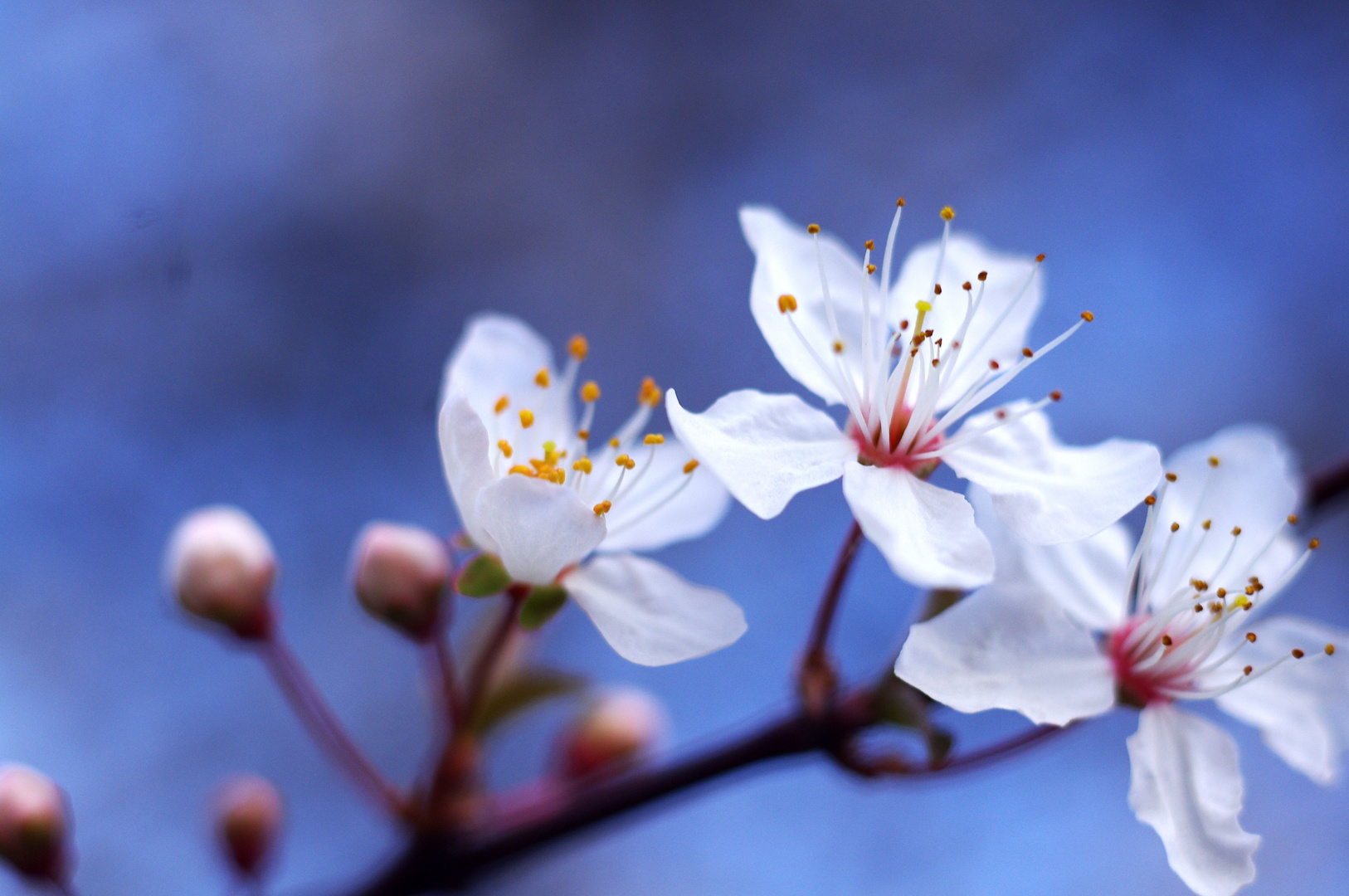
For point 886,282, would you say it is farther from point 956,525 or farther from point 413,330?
point 413,330

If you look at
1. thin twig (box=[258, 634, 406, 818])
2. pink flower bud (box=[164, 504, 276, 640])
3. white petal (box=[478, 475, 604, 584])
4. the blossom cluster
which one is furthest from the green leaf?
white petal (box=[478, 475, 604, 584])

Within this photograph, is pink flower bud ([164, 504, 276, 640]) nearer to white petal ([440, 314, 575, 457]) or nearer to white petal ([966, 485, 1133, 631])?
white petal ([440, 314, 575, 457])

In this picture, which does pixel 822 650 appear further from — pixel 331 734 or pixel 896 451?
pixel 331 734

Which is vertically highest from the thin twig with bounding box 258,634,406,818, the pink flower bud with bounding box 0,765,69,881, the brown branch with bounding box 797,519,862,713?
the brown branch with bounding box 797,519,862,713

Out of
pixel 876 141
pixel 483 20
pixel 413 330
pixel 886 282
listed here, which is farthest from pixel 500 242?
pixel 886 282

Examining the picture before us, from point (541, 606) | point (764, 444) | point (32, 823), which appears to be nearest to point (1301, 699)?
point (764, 444)

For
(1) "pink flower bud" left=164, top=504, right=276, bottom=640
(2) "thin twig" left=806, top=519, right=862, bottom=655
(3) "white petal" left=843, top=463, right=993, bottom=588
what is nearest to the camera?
(3) "white petal" left=843, top=463, right=993, bottom=588
